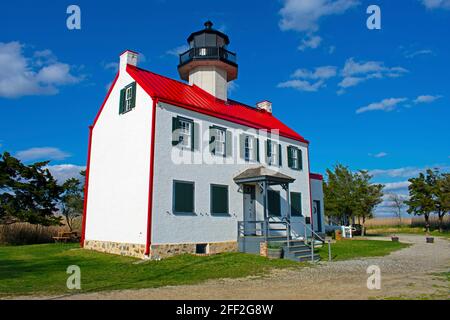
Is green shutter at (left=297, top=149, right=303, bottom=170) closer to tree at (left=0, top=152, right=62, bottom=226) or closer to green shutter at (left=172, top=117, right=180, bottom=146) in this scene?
green shutter at (left=172, top=117, right=180, bottom=146)

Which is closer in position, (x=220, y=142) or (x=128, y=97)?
(x=128, y=97)

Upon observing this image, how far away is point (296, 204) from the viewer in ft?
70.0

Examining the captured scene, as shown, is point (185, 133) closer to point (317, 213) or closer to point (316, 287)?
point (316, 287)

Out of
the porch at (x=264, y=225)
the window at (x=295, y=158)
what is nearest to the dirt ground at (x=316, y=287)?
the porch at (x=264, y=225)

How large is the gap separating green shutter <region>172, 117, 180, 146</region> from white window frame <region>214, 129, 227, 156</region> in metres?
2.26

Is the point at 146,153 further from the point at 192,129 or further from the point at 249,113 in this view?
the point at 249,113

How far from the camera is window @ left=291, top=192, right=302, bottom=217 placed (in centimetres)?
2105

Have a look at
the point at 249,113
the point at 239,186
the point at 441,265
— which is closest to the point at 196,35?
the point at 249,113

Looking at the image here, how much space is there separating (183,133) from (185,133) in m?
Result: 0.11

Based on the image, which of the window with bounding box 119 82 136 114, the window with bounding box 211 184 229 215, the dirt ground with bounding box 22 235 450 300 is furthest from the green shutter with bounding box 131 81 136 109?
the dirt ground with bounding box 22 235 450 300

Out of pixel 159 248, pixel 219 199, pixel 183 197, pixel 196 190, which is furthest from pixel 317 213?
pixel 159 248

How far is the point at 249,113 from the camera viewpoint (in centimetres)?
2222
